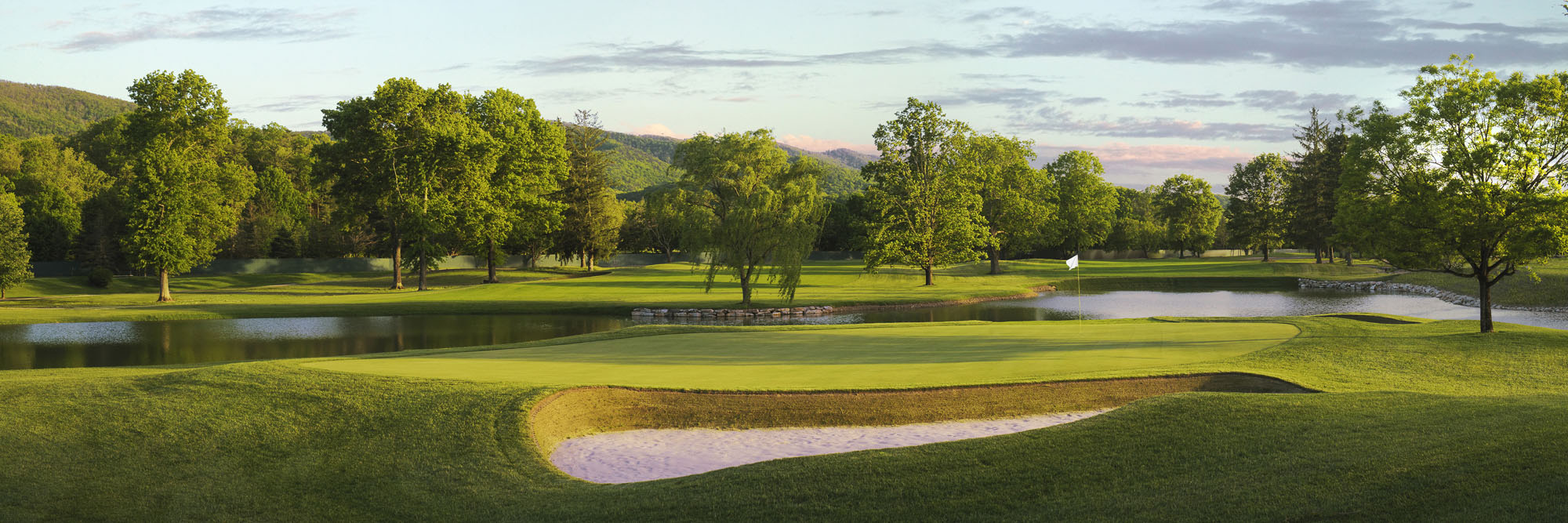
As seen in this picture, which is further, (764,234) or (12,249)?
(12,249)

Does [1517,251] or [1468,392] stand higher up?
[1517,251]

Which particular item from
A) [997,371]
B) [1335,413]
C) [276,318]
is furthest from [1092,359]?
[276,318]

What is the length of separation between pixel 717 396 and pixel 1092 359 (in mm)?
7492

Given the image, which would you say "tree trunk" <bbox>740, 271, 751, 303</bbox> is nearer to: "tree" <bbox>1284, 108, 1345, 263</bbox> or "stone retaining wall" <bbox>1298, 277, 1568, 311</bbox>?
"stone retaining wall" <bbox>1298, 277, 1568, 311</bbox>

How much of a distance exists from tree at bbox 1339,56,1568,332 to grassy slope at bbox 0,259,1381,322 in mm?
21818

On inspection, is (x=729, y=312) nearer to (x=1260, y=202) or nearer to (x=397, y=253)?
(x=397, y=253)

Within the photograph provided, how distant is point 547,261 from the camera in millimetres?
87312

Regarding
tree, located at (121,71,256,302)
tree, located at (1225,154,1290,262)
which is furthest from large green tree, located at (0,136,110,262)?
tree, located at (1225,154,1290,262)

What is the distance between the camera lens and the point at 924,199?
54.5m

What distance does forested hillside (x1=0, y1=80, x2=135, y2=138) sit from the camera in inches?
5025

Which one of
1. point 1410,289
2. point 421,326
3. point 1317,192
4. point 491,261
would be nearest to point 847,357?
point 421,326

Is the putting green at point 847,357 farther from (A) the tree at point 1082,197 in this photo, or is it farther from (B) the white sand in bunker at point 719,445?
(A) the tree at point 1082,197

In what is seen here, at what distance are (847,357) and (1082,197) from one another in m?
72.1

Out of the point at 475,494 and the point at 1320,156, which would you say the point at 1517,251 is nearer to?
the point at 475,494
